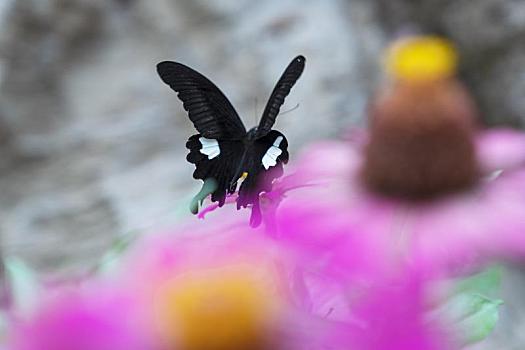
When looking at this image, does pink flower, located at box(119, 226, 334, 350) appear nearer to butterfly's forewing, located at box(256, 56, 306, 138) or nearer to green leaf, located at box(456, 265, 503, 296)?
butterfly's forewing, located at box(256, 56, 306, 138)

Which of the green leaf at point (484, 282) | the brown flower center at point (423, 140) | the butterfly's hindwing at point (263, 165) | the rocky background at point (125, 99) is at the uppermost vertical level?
the rocky background at point (125, 99)

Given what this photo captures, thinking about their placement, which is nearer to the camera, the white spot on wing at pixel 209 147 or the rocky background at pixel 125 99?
the white spot on wing at pixel 209 147

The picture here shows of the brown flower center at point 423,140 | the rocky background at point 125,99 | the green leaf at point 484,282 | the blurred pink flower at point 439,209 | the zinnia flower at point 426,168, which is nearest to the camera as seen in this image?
the green leaf at point 484,282

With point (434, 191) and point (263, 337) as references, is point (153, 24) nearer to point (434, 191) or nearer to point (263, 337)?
point (434, 191)

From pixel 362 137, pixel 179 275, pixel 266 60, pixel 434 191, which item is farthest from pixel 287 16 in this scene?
pixel 179 275

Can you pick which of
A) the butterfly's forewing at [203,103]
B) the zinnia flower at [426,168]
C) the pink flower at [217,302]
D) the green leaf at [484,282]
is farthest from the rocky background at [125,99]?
the pink flower at [217,302]

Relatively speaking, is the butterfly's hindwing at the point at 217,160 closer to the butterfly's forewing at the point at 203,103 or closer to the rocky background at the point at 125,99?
the butterfly's forewing at the point at 203,103

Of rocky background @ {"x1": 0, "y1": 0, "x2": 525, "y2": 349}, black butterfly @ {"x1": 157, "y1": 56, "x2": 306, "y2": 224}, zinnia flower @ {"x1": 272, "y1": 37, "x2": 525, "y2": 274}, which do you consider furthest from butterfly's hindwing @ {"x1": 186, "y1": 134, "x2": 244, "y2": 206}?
rocky background @ {"x1": 0, "y1": 0, "x2": 525, "y2": 349}

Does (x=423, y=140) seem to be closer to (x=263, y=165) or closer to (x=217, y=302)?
(x=263, y=165)
